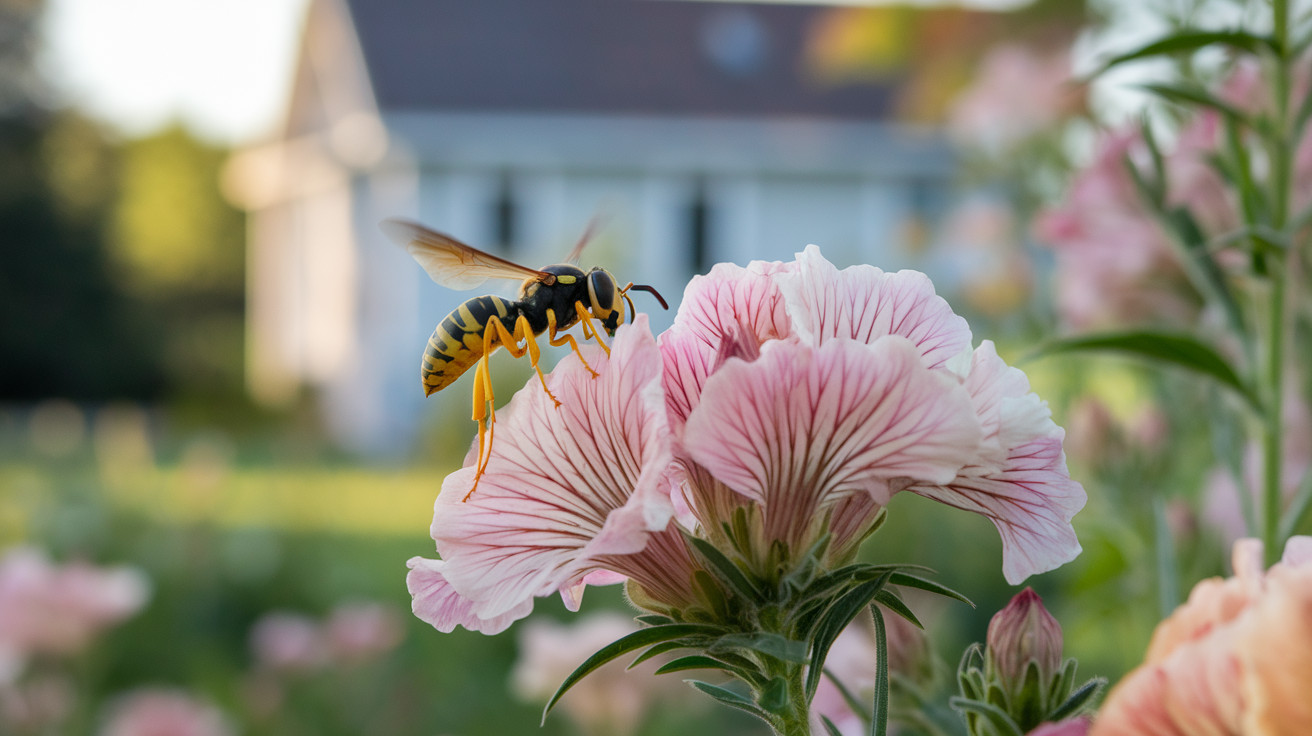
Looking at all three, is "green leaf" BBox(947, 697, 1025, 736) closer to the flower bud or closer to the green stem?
the flower bud

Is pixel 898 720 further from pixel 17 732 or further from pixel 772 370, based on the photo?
pixel 17 732

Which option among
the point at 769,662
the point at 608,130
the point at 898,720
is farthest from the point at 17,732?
the point at 608,130

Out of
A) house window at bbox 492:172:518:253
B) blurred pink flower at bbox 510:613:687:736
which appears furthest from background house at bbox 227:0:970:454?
blurred pink flower at bbox 510:613:687:736

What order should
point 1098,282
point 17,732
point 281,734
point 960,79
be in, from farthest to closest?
point 960,79
point 281,734
point 17,732
point 1098,282

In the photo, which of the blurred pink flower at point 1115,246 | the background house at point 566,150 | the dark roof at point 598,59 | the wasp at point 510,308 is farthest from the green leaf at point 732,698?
the dark roof at point 598,59

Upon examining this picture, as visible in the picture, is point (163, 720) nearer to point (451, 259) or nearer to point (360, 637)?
point (360, 637)

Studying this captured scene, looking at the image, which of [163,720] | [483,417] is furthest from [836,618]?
[163,720]

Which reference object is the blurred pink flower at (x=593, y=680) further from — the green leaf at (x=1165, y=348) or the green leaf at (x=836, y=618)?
the green leaf at (x=836, y=618)
